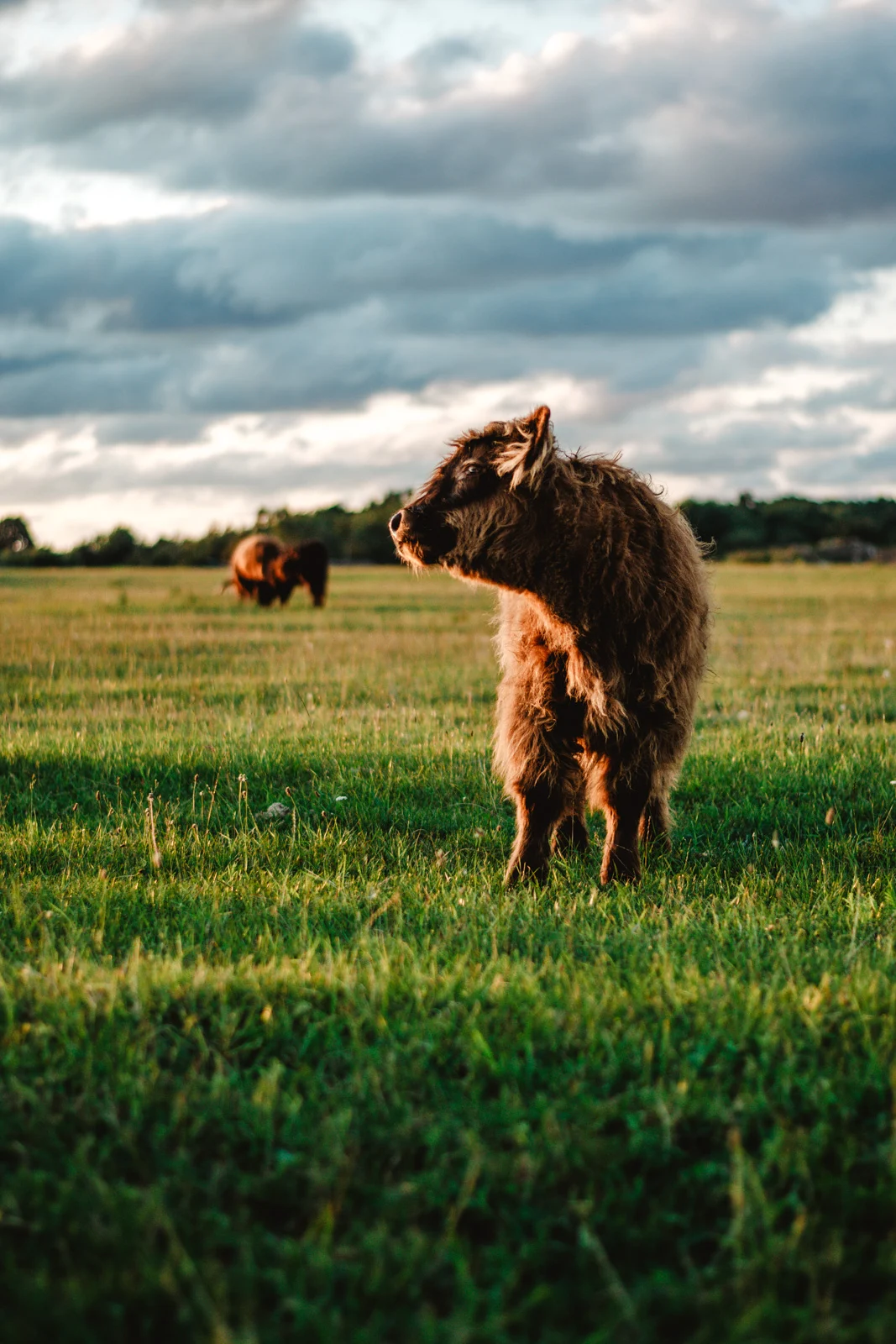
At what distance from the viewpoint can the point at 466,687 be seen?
11602 mm

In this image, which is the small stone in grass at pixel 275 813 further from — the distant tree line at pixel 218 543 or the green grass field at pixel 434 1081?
the distant tree line at pixel 218 543

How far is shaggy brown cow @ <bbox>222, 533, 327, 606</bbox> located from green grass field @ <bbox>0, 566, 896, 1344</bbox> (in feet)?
73.0

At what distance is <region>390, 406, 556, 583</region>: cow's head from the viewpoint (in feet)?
15.1

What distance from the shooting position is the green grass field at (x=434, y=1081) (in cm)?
241

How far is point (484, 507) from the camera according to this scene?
4.65 m

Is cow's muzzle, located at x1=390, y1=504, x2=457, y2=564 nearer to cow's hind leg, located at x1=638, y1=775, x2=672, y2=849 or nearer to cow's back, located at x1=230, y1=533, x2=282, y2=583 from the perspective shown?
cow's hind leg, located at x1=638, y1=775, x2=672, y2=849

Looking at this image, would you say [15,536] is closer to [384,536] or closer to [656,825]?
[384,536]

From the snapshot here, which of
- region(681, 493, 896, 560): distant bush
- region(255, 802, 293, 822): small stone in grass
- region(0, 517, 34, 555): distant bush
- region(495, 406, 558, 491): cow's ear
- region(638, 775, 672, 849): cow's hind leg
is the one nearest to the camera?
region(495, 406, 558, 491): cow's ear

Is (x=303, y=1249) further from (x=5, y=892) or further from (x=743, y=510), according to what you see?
(x=743, y=510)

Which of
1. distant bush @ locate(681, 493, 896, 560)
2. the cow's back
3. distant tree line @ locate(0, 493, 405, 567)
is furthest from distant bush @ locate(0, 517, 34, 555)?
distant bush @ locate(681, 493, 896, 560)

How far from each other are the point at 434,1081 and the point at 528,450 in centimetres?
257

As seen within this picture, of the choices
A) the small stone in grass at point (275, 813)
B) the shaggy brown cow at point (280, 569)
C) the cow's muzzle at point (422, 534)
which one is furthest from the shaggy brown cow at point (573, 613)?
the shaggy brown cow at point (280, 569)

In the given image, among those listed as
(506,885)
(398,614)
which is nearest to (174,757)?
(506,885)

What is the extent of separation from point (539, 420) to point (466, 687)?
7.15 m
